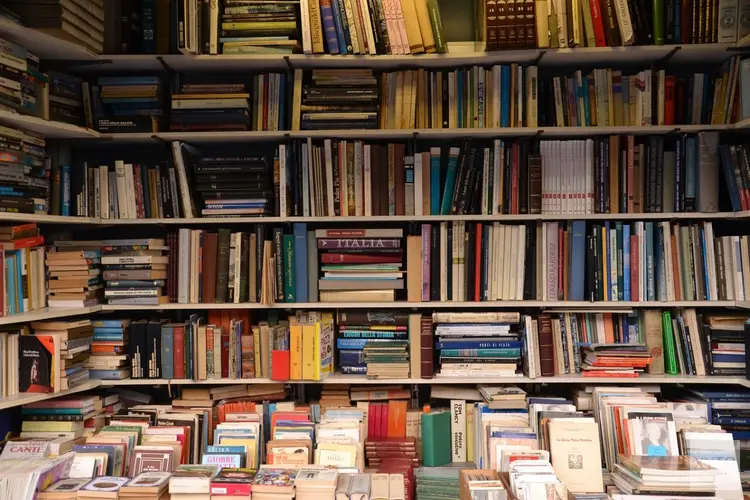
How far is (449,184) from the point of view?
3398mm

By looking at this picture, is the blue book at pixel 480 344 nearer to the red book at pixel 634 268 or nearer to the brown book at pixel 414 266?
the brown book at pixel 414 266

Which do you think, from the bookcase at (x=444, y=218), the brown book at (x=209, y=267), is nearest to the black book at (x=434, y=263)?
the bookcase at (x=444, y=218)

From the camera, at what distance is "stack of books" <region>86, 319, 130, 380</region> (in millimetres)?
3365

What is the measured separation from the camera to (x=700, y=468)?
8.12 feet

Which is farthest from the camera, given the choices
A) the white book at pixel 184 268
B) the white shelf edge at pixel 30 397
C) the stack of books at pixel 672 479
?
the white book at pixel 184 268

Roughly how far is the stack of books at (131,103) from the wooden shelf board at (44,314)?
0.93m

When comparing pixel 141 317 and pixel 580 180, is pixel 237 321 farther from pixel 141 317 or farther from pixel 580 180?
pixel 580 180

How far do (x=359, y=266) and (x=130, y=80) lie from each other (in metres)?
1.54

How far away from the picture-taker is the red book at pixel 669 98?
3348mm

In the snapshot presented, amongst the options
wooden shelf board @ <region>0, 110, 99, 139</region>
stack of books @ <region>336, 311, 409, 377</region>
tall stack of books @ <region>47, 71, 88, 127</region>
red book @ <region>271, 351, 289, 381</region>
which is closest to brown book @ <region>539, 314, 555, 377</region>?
stack of books @ <region>336, 311, 409, 377</region>

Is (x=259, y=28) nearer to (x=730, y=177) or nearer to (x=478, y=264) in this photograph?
(x=478, y=264)

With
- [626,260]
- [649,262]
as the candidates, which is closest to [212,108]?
[626,260]

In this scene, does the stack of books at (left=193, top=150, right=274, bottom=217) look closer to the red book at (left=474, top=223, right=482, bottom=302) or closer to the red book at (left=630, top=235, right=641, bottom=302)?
the red book at (left=474, top=223, right=482, bottom=302)

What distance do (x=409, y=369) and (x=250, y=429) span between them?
2.81 feet
